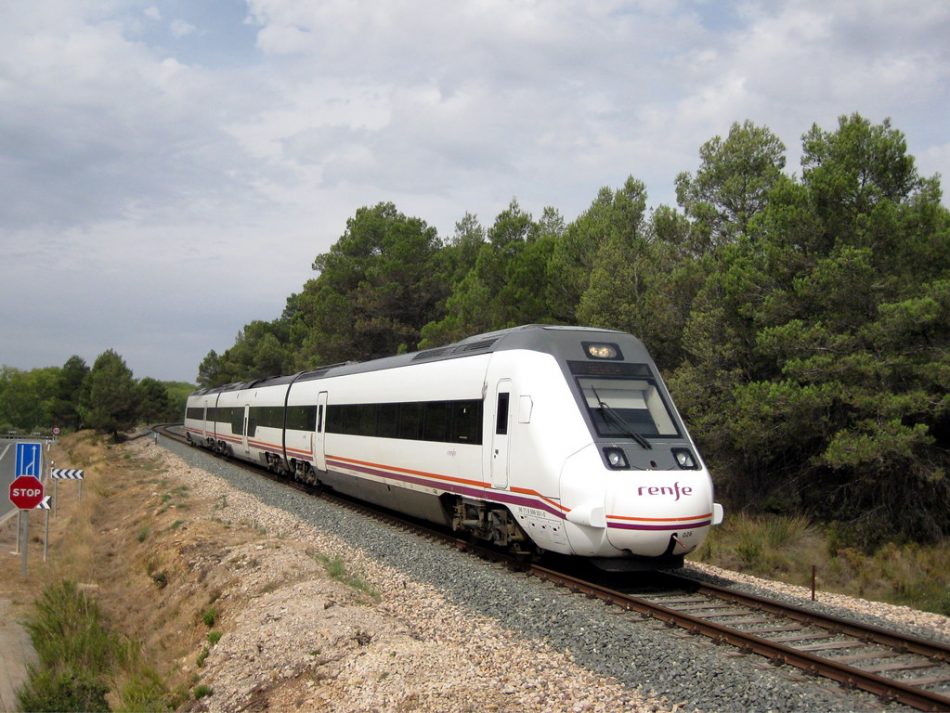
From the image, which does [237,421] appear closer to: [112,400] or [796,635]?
[796,635]

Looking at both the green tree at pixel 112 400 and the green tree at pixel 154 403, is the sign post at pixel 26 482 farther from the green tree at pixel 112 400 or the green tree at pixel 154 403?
the green tree at pixel 154 403

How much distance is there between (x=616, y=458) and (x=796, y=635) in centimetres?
261

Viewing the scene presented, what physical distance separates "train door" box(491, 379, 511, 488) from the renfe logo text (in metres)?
2.09

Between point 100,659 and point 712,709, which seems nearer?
point 712,709

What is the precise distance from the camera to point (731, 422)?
18578 mm

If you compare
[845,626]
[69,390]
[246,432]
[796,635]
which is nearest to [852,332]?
[845,626]

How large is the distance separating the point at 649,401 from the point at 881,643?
398cm

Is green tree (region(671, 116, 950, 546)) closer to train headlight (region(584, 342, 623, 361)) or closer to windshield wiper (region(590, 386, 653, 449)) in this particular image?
train headlight (region(584, 342, 623, 361))

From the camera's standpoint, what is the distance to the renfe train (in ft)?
29.2

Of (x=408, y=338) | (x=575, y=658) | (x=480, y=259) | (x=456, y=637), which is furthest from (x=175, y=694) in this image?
(x=408, y=338)

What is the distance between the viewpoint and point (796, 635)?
7543 mm

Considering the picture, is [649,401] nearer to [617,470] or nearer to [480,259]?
[617,470]

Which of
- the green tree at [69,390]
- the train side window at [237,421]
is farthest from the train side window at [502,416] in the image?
the green tree at [69,390]

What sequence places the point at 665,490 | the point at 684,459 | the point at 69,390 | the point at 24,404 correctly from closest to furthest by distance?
1. the point at 665,490
2. the point at 684,459
3. the point at 69,390
4. the point at 24,404
